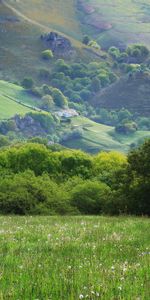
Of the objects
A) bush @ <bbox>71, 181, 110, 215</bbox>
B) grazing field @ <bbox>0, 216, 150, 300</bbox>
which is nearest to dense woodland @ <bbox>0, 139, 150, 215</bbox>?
bush @ <bbox>71, 181, 110, 215</bbox>

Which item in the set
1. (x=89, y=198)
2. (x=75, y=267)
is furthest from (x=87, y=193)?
(x=75, y=267)

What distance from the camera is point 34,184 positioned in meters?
50.0

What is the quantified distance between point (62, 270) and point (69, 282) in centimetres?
104

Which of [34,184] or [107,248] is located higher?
[107,248]

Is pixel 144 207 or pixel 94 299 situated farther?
pixel 144 207

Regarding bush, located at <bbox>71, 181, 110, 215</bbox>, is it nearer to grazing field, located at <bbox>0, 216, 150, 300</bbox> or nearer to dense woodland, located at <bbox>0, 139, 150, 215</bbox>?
dense woodland, located at <bbox>0, 139, 150, 215</bbox>

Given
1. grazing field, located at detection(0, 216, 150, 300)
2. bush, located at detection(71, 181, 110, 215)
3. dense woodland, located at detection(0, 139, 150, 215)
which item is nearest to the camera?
grazing field, located at detection(0, 216, 150, 300)

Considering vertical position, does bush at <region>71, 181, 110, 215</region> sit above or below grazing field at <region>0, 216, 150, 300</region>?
below

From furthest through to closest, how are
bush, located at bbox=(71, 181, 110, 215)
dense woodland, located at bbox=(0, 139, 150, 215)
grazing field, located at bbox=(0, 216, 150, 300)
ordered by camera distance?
bush, located at bbox=(71, 181, 110, 215)
dense woodland, located at bbox=(0, 139, 150, 215)
grazing field, located at bbox=(0, 216, 150, 300)

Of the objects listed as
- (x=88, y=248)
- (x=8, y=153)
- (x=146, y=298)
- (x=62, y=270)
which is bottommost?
(x=8, y=153)

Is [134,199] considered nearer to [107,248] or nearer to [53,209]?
[53,209]

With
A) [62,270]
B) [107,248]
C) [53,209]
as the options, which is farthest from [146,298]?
[53,209]

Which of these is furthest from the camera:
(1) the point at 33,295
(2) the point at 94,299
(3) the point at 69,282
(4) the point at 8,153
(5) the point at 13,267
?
(4) the point at 8,153

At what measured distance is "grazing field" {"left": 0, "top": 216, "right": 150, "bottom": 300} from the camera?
22.5ft
